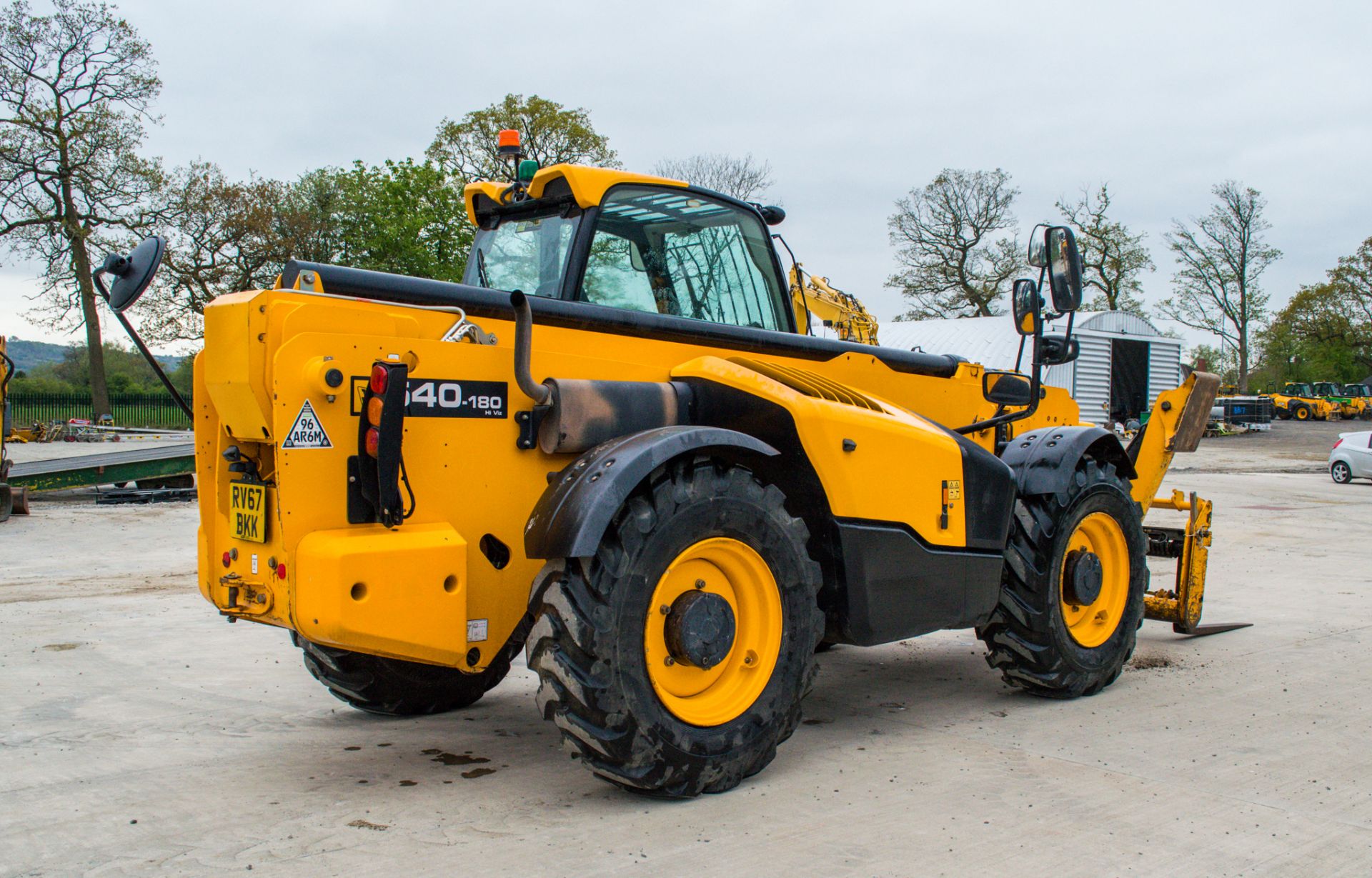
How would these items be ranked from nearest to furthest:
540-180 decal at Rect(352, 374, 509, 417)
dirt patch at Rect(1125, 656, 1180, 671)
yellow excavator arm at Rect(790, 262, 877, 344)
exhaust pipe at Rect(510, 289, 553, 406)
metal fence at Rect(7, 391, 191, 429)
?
540-180 decal at Rect(352, 374, 509, 417) → exhaust pipe at Rect(510, 289, 553, 406) → dirt patch at Rect(1125, 656, 1180, 671) → yellow excavator arm at Rect(790, 262, 877, 344) → metal fence at Rect(7, 391, 191, 429)

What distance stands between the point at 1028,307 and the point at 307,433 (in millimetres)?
3473

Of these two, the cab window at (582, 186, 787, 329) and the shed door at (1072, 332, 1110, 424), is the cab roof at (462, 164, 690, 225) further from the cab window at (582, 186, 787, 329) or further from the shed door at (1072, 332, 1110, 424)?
the shed door at (1072, 332, 1110, 424)

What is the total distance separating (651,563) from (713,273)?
1.91 meters

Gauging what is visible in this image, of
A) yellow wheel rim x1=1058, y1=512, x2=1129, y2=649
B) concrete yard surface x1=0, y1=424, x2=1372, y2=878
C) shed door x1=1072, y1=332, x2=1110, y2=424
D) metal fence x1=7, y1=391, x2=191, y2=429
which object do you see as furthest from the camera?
metal fence x1=7, y1=391, x2=191, y2=429

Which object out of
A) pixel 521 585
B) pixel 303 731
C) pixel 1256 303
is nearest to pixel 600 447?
pixel 521 585

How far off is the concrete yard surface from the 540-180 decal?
1.37m

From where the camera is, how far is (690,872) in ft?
10.9

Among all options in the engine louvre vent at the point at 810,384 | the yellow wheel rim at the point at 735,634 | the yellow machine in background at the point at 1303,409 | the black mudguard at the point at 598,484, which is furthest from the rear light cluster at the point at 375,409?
the yellow machine in background at the point at 1303,409

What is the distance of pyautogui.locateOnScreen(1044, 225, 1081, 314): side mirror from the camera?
506 cm

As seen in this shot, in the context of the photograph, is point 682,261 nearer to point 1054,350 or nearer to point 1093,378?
point 1054,350

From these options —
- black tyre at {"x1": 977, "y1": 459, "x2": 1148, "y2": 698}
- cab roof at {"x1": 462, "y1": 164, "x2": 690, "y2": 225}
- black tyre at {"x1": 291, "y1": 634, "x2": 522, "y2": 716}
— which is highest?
cab roof at {"x1": 462, "y1": 164, "x2": 690, "y2": 225}

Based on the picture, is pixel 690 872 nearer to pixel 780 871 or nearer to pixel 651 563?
pixel 780 871

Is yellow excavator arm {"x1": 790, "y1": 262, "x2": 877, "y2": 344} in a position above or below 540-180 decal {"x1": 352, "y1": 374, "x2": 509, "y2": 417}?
above

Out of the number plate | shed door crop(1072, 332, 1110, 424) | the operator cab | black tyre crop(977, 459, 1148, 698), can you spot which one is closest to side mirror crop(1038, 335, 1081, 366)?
black tyre crop(977, 459, 1148, 698)
